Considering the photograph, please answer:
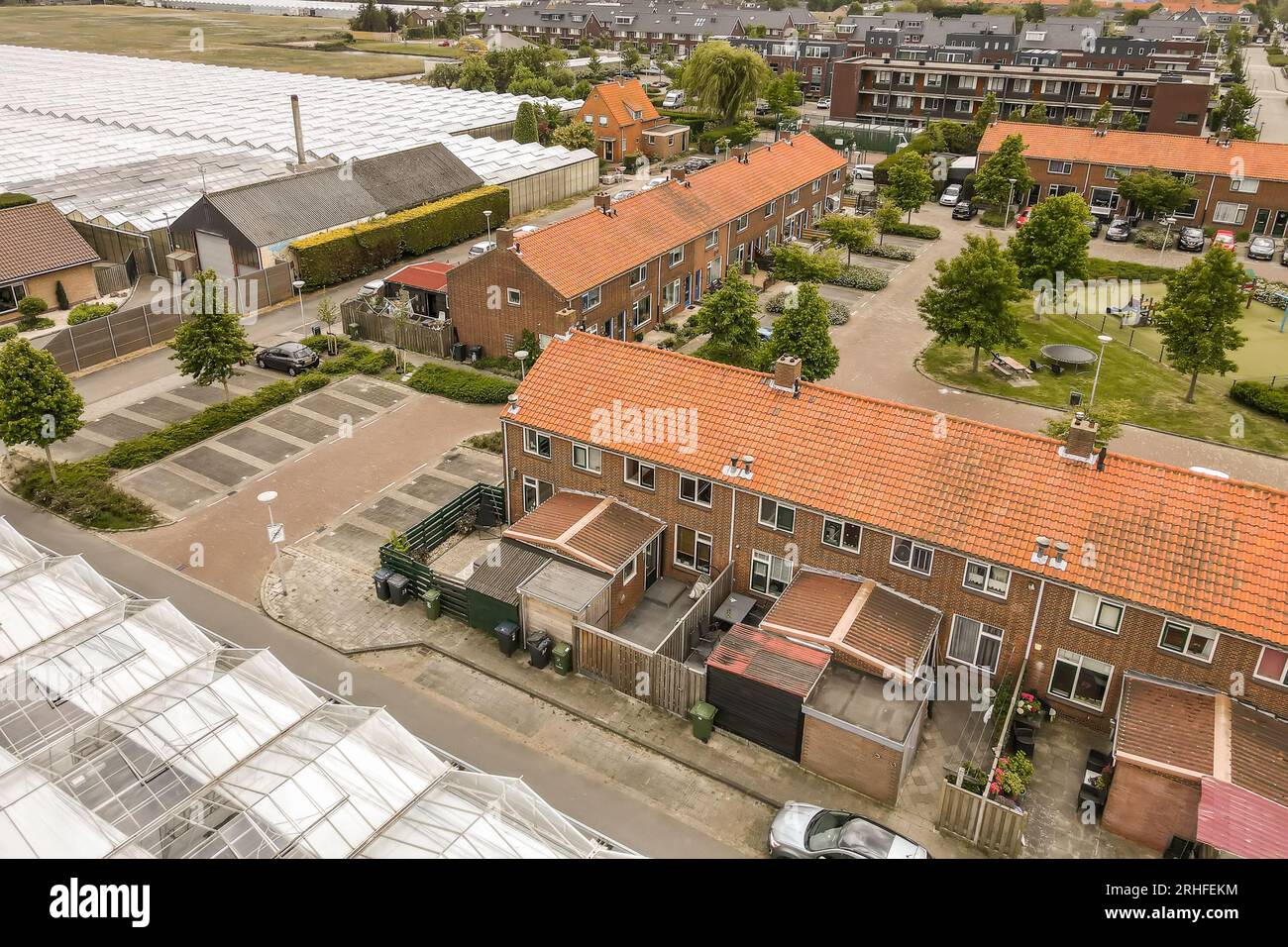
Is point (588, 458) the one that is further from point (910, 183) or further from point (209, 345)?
point (910, 183)

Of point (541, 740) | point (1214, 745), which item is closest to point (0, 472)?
point (541, 740)

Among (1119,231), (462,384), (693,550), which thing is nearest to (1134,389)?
(1119,231)

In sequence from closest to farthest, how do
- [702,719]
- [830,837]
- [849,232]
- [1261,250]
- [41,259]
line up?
[830,837] → [702,719] → [41,259] → [849,232] → [1261,250]

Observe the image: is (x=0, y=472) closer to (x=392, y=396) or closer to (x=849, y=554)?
(x=392, y=396)

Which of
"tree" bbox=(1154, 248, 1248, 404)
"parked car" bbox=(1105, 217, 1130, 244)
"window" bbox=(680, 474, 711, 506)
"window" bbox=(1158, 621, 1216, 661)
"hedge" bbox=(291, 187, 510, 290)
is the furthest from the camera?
"parked car" bbox=(1105, 217, 1130, 244)

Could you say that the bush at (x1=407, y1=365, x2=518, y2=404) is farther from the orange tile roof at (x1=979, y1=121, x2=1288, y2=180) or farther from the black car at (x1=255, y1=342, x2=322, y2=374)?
the orange tile roof at (x1=979, y1=121, x2=1288, y2=180)

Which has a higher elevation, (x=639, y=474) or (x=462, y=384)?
(x=639, y=474)

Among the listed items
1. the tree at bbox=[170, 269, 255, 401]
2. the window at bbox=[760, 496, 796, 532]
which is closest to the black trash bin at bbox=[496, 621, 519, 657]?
the window at bbox=[760, 496, 796, 532]

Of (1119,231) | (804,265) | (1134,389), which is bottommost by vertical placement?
(1134,389)
